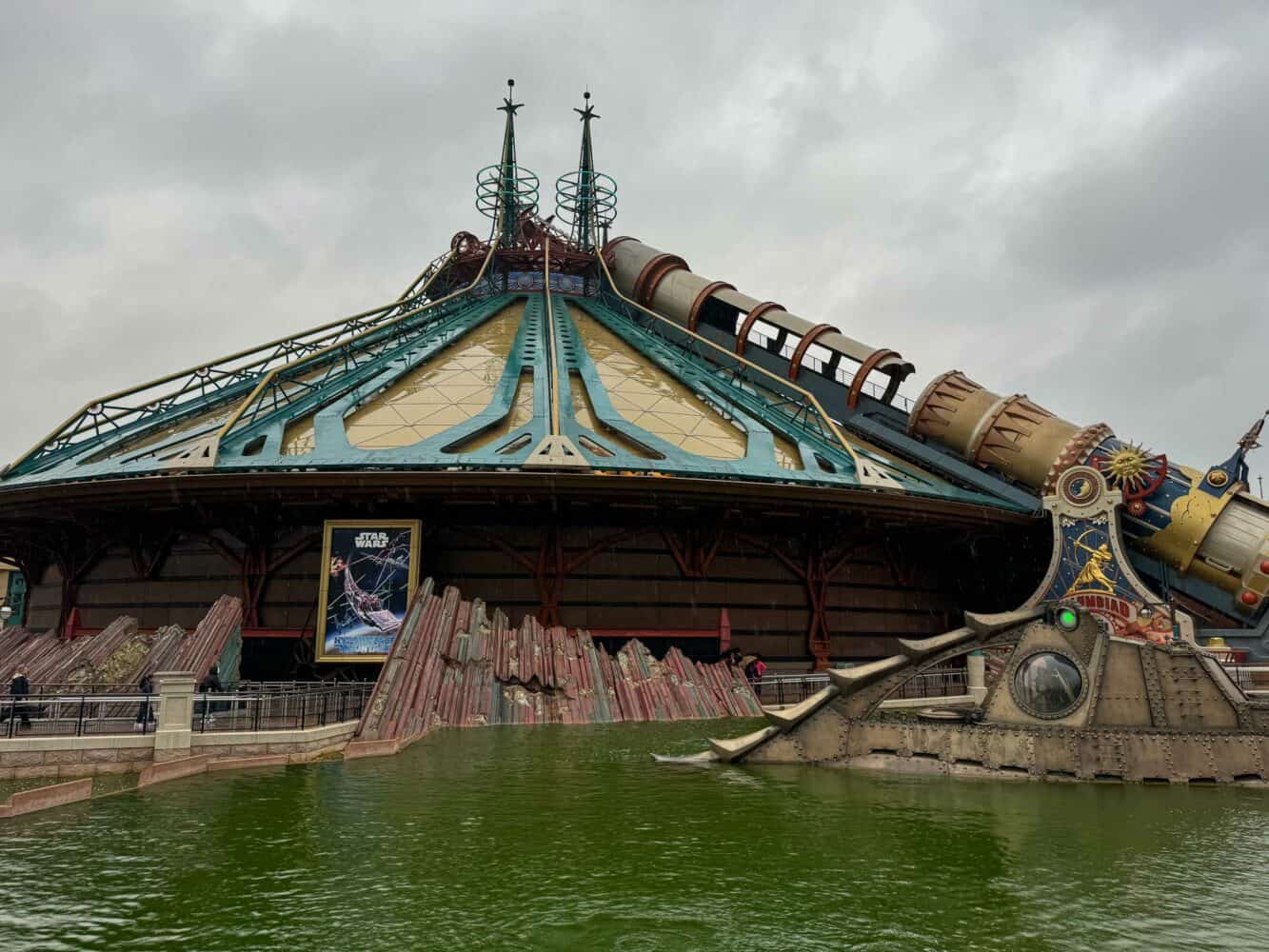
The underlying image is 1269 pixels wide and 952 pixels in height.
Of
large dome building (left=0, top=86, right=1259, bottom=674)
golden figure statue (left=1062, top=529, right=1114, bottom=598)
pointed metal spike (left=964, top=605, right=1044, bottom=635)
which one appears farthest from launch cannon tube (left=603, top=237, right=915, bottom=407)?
pointed metal spike (left=964, top=605, right=1044, bottom=635)

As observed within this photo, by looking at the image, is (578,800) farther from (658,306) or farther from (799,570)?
(658,306)

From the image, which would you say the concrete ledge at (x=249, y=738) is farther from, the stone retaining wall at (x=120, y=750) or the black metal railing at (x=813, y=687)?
the black metal railing at (x=813, y=687)

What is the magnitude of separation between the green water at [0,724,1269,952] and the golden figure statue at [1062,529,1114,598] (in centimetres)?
1831

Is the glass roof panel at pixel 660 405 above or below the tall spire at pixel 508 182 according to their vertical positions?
below

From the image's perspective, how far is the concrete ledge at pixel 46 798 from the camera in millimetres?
13219

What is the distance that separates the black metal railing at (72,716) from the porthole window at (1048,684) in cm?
1579

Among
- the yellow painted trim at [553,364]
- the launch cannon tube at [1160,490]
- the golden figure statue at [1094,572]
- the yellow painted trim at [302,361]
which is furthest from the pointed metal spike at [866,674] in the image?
the yellow painted trim at [302,361]

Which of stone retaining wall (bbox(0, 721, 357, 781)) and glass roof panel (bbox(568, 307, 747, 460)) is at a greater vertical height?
glass roof panel (bbox(568, 307, 747, 460))

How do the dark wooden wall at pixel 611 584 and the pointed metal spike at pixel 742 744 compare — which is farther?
the dark wooden wall at pixel 611 584

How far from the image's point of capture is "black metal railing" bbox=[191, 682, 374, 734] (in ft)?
63.8

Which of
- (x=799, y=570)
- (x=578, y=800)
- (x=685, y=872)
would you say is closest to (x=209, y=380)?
(x=799, y=570)

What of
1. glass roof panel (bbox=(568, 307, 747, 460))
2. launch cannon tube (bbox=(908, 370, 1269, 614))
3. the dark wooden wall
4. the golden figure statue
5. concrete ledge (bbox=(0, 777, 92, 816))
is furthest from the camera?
glass roof panel (bbox=(568, 307, 747, 460))

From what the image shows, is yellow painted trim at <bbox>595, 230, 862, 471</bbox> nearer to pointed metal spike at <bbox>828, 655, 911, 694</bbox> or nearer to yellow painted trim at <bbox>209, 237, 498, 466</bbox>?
yellow painted trim at <bbox>209, 237, 498, 466</bbox>

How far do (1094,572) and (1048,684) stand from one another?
18.4 meters
